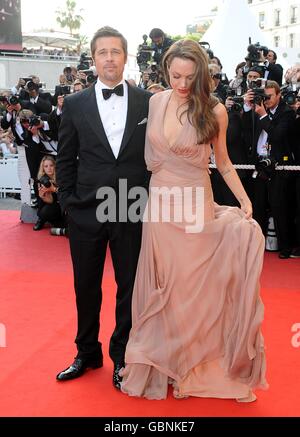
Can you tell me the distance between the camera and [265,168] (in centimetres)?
541

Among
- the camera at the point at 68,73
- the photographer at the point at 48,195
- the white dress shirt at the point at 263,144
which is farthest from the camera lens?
the camera at the point at 68,73

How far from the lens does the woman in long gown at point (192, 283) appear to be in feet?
8.87

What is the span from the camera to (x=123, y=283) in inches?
116

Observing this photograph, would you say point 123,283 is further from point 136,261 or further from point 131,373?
point 131,373

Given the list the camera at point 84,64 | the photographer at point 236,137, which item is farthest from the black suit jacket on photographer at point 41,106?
the photographer at point 236,137

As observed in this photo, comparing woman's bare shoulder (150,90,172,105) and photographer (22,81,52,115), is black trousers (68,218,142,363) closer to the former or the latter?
woman's bare shoulder (150,90,172,105)

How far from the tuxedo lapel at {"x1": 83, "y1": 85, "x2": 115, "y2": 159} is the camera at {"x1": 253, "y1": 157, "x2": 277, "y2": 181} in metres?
2.89

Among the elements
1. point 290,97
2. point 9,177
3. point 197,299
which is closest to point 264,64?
point 290,97

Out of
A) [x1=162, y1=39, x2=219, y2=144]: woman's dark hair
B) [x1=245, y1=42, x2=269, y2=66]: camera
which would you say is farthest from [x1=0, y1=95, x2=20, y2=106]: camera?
[x1=162, y1=39, x2=219, y2=144]: woman's dark hair

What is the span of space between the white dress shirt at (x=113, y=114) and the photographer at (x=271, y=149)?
283 centimetres

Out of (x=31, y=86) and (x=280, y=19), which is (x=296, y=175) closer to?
(x=31, y=86)

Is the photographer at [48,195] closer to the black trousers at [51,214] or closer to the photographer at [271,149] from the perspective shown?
the black trousers at [51,214]

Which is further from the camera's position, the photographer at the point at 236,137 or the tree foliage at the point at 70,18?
the tree foliage at the point at 70,18

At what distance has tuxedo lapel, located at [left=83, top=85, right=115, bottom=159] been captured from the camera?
273 cm
